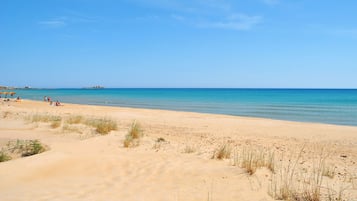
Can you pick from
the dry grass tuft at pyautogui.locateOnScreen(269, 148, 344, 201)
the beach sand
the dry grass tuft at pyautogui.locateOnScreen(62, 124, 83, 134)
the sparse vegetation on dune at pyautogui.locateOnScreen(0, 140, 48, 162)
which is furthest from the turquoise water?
the sparse vegetation on dune at pyautogui.locateOnScreen(0, 140, 48, 162)

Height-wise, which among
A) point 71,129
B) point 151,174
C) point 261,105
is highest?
point 261,105

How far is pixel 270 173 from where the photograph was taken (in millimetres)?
6414

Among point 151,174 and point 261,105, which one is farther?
point 261,105

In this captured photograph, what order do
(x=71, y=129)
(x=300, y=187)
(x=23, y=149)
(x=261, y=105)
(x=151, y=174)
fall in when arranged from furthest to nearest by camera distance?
1. (x=261, y=105)
2. (x=71, y=129)
3. (x=23, y=149)
4. (x=151, y=174)
5. (x=300, y=187)

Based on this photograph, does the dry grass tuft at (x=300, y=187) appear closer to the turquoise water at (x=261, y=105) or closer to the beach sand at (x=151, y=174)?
the beach sand at (x=151, y=174)

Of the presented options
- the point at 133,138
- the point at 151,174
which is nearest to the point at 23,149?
the point at 133,138

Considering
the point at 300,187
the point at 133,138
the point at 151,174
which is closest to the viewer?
the point at 300,187

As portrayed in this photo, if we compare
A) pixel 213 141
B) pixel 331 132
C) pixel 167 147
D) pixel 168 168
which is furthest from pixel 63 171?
pixel 331 132

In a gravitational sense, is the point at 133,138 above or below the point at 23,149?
above

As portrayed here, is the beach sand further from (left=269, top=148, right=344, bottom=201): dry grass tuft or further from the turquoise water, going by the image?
the turquoise water

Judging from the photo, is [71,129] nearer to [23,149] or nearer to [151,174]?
[23,149]

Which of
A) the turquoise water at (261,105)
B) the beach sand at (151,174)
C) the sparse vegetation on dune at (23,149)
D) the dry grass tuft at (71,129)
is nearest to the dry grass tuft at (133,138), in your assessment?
the beach sand at (151,174)

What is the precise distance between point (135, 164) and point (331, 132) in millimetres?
11612

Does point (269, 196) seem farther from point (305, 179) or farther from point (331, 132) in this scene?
point (331, 132)
